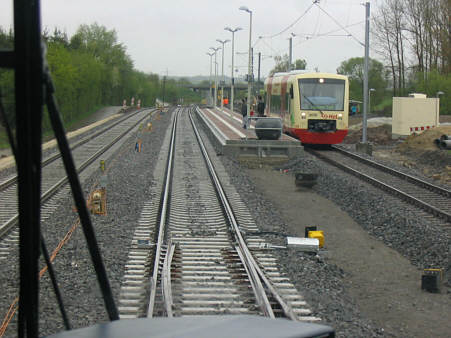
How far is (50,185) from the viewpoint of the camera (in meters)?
16.1

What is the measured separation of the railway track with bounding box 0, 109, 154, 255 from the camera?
10555 millimetres

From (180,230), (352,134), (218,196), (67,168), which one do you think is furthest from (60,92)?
(67,168)

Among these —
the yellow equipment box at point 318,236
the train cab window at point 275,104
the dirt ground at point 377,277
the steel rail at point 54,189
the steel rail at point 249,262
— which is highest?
the train cab window at point 275,104

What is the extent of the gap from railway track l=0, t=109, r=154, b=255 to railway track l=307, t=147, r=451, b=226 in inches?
307

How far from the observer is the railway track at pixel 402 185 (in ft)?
45.4

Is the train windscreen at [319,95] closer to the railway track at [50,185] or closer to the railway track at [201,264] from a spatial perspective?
the railway track at [50,185]

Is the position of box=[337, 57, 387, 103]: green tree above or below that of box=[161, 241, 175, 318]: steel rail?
above

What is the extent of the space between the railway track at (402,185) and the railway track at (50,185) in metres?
7.80

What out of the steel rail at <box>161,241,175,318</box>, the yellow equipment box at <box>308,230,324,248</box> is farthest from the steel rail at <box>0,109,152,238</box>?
the yellow equipment box at <box>308,230,324,248</box>

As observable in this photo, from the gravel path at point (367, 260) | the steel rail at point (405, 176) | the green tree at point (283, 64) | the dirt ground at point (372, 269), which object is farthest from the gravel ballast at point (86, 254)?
the green tree at point (283, 64)

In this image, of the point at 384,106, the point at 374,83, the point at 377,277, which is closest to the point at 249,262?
the point at 377,277

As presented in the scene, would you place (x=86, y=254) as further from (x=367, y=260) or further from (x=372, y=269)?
(x=367, y=260)

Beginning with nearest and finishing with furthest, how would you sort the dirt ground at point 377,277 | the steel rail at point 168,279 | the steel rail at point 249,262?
1. the steel rail at point 168,279
2. the steel rail at point 249,262
3. the dirt ground at point 377,277

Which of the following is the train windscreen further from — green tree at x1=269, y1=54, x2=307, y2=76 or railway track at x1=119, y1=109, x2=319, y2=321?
green tree at x1=269, y1=54, x2=307, y2=76
